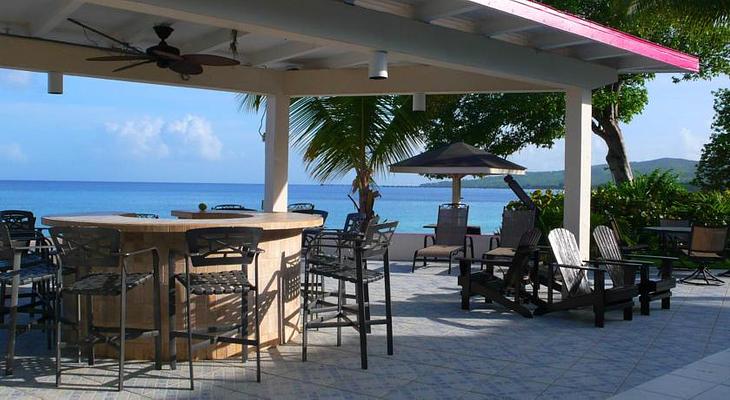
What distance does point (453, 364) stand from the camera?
589 centimetres

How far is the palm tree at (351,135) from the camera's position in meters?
13.5

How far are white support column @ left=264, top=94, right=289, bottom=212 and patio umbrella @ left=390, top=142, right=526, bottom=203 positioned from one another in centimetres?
235

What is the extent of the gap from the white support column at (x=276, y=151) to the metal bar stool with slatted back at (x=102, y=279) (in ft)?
16.8

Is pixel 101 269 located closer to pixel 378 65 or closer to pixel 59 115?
pixel 378 65

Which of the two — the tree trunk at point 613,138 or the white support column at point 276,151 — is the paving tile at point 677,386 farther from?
the tree trunk at point 613,138

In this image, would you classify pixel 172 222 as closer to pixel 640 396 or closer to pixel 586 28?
pixel 640 396

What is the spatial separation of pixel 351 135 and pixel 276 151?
3015 mm

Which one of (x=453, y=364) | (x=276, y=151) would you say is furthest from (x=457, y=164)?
(x=453, y=364)

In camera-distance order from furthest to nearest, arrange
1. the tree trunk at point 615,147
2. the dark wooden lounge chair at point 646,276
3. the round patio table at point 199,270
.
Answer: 1. the tree trunk at point 615,147
2. the dark wooden lounge chair at point 646,276
3. the round patio table at point 199,270

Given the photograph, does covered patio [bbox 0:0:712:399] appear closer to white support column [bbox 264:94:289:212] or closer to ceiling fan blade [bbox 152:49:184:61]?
white support column [bbox 264:94:289:212]

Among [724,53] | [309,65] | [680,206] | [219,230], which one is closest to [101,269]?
[219,230]

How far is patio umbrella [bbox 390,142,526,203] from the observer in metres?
12.0

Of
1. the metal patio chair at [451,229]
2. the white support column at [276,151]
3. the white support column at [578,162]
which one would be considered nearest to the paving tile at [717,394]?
the white support column at [578,162]

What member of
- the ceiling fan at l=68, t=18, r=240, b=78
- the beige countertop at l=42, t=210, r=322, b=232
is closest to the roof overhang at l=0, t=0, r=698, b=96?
the ceiling fan at l=68, t=18, r=240, b=78
